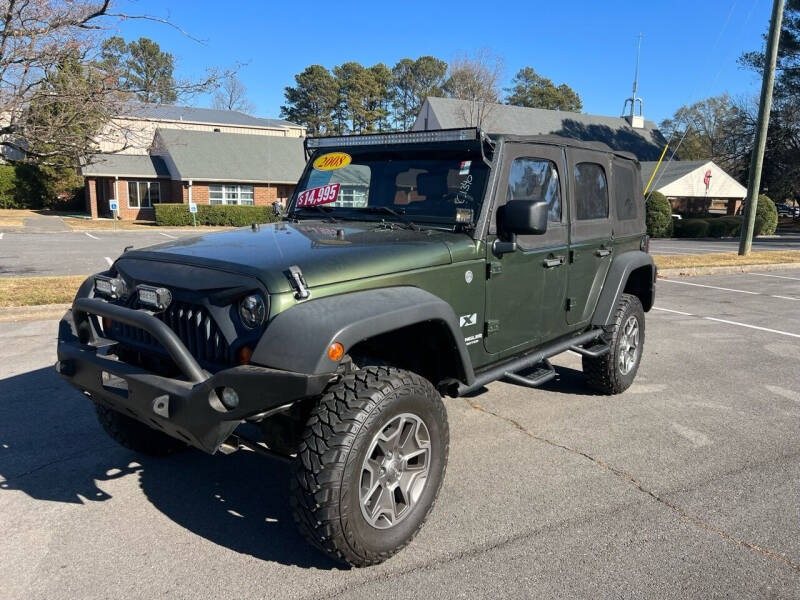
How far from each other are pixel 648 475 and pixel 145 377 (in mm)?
3028

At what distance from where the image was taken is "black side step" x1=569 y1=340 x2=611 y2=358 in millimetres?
4672

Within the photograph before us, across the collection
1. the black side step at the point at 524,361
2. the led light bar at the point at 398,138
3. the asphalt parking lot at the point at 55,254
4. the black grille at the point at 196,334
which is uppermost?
the led light bar at the point at 398,138

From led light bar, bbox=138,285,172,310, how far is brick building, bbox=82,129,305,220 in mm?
32661

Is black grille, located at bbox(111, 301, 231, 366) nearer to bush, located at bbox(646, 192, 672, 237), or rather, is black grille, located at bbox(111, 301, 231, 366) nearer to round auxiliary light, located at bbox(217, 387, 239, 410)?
round auxiliary light, located at bbox(217, 387, 239, 410)

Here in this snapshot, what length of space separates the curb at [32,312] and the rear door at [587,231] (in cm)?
658

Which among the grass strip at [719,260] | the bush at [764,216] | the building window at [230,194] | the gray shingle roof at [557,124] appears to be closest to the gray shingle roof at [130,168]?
the building window at [230,194]

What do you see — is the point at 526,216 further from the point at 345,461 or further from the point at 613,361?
the point at 613,361

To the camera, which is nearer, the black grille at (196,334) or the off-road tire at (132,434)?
the black grille at (196,334)

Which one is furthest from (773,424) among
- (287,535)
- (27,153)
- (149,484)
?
(27,153)

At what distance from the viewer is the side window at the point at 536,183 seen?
3.86 meters

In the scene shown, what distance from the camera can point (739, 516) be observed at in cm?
341

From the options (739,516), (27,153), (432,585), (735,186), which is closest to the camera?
(432,585)

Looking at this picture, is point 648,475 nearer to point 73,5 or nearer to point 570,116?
point 73,5

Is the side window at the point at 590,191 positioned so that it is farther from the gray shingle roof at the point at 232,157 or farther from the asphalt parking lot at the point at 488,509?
the gray shingle roof at the point at 232,157
